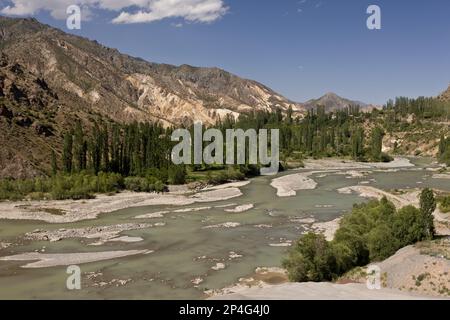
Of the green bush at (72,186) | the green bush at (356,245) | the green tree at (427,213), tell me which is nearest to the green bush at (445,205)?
the green bush at (356,245)

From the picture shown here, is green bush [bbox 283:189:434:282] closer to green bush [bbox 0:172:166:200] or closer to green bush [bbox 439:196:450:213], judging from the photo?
green bush [bbox 439:196:450:213]

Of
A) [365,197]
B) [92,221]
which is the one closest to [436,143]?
[365,197]

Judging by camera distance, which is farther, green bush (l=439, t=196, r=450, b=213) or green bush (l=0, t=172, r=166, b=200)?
green bush (l=0, t=172, r=166, b=200)

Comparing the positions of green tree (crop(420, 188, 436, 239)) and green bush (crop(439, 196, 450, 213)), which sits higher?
green tree (crop(420, 188, 436, 239))

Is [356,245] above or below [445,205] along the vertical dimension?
above

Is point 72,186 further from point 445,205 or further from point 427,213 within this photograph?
point 427,213

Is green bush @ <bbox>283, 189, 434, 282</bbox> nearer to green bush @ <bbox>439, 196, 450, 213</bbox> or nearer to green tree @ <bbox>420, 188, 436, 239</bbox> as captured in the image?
green tree @ <bbox>420, 188, 436, 239</bbox>

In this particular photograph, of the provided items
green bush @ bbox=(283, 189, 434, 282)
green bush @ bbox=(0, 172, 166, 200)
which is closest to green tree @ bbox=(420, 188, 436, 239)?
green bush @ bbox=(283, 189, 434, 282)

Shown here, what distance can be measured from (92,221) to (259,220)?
18.6 metres

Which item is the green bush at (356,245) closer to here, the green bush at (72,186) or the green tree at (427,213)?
the green tree at (427,213)

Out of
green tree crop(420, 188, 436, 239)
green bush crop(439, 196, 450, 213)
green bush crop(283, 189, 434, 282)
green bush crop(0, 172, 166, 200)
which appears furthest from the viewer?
green bush crop(0, 172, 166, 200)

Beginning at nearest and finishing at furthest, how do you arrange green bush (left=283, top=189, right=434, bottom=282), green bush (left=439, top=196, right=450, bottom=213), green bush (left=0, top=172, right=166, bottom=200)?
green bush (left=283, top=189, right=434, bottom=282) < green bush (left=439, top=196, right=450, bottom=213) < green bush (left=0, top=172, right=166, bottom=200)

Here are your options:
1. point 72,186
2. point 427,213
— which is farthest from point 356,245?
point 72,186

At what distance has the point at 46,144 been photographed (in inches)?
3713
